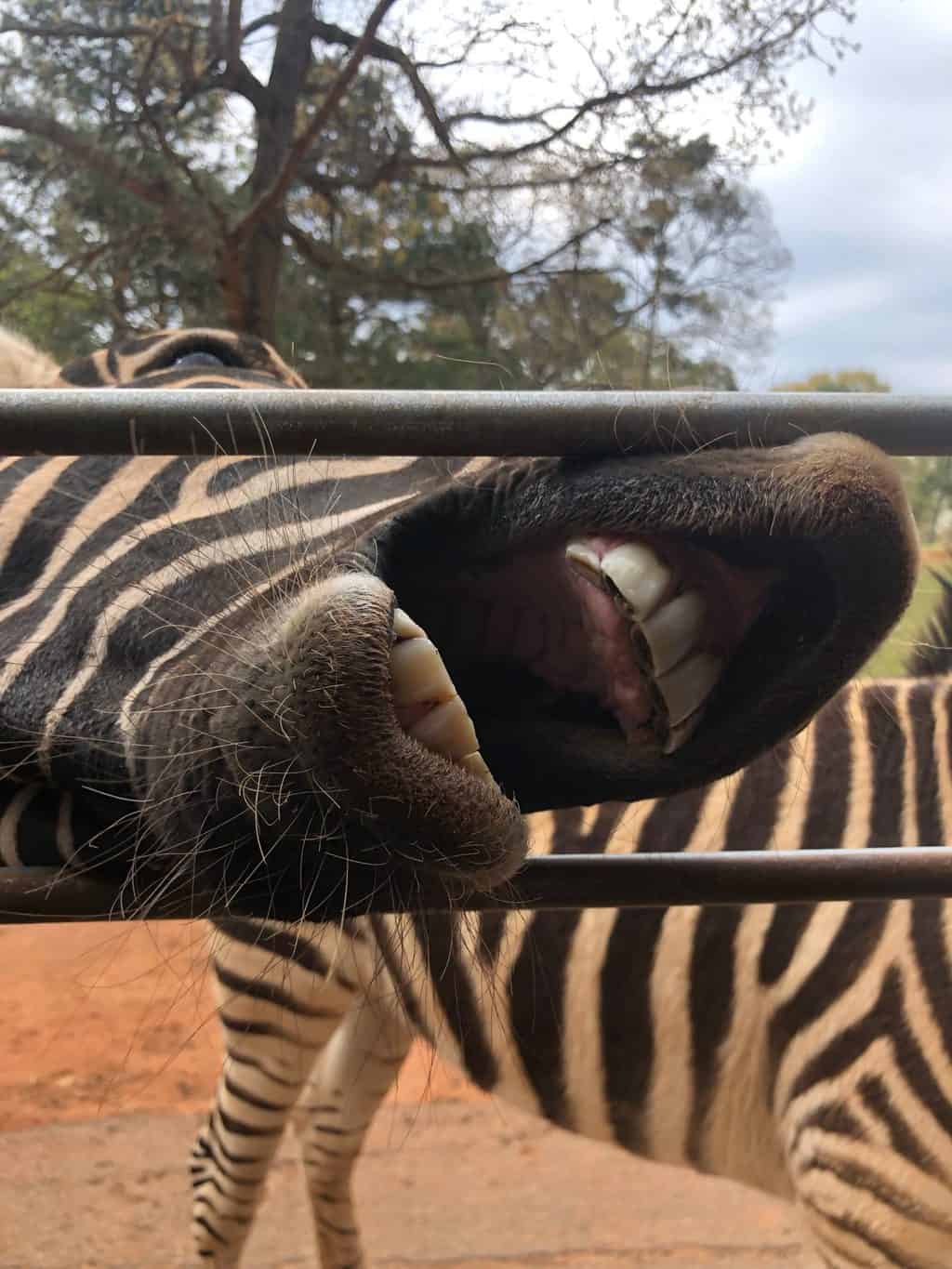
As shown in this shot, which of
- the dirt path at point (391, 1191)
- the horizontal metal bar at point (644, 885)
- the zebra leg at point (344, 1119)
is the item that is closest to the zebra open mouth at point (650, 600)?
the horizontal metal bar at point (644, 885)

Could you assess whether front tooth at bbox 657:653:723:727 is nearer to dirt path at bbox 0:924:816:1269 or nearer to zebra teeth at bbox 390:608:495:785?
zebra teeth at bbox 390:608:495:785

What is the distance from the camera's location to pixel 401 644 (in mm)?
764

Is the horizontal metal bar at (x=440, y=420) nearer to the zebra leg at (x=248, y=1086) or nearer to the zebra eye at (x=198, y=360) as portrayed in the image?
the zebra eye at (x=198, y=360)

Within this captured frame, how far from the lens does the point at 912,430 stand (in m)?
0.90

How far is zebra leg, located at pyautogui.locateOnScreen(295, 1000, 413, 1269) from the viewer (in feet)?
11.4

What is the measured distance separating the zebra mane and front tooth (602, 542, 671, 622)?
1.87 m

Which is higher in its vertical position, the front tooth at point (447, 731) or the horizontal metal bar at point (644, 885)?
the front tooth at point (447, 731)

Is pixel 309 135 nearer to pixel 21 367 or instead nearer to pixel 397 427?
pixel 21 367

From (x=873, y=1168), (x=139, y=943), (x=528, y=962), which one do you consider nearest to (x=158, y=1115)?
(x=139, y=943)

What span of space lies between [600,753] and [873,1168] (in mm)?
1778

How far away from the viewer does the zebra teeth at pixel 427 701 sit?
760mm

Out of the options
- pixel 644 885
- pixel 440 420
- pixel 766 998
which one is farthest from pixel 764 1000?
pixel 440 420

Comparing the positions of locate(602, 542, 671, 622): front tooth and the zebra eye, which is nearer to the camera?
locate(602, 542, 671, 622): front tooth

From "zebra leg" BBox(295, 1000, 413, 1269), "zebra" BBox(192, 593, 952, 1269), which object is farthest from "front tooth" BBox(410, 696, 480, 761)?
"zebra leg" BBox(295, 1000, 413, 1269)
